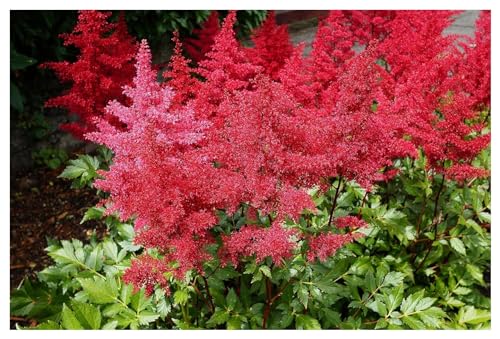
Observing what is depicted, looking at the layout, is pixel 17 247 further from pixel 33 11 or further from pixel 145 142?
pixel 145 142

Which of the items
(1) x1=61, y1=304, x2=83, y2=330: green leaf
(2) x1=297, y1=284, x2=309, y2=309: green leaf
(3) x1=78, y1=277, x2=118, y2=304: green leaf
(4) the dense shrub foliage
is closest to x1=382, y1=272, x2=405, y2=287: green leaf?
(4) the dense shrub foliage

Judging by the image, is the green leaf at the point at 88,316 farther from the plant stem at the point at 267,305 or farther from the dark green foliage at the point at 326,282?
the plant stem at the point at 267,305

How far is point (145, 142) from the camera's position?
1754 millimetres

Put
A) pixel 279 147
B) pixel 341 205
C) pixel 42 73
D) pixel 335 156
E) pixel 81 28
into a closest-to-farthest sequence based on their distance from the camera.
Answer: pixel 279 147, pixel 335 156, pixel 341 205, pixel 81 28, pixel 42 73

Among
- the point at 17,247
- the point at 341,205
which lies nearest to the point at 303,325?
the point at 341,205

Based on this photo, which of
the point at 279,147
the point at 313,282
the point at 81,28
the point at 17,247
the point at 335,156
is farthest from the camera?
the point at 17,247

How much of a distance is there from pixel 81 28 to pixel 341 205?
5.45 feet

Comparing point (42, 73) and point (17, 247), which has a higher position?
point (42, 73)

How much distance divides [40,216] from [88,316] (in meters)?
2.19

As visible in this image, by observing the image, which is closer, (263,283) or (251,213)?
(251,213)

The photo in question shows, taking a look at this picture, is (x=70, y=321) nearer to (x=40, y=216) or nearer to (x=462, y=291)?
(x=462, y=291)

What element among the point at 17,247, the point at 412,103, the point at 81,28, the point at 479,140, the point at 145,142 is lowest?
the point at 17,247

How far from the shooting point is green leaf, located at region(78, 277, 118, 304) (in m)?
2.20

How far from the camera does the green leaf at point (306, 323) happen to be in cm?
216
